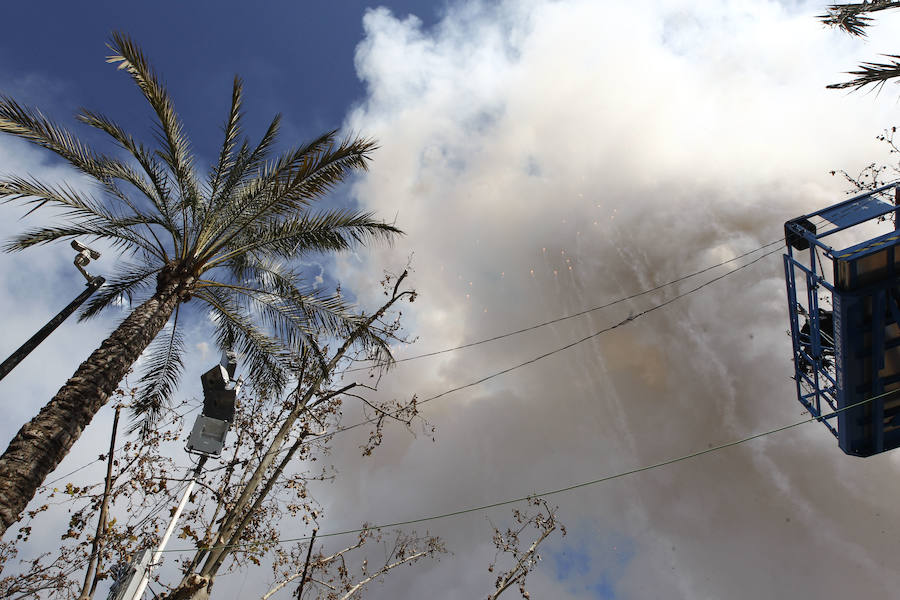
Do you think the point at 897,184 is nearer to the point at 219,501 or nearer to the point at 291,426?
the point at 291,426

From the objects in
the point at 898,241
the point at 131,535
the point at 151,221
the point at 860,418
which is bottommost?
the point at 131,535

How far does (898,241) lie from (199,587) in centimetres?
1004

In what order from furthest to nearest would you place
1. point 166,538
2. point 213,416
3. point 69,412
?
point 213,416 < point 69,412 < point 166,538

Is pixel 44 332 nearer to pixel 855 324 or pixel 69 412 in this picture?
pixel 69 412

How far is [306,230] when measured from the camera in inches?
334

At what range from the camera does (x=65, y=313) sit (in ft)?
21.3

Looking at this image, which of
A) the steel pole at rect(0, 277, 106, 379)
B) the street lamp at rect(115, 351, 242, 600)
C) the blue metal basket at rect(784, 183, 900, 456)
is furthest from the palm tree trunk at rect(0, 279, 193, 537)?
the blue metal basket at rect(784, 183, 900, 456)

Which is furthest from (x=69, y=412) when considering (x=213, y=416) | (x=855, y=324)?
(x=855, y=324)

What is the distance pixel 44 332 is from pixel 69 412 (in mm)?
1630

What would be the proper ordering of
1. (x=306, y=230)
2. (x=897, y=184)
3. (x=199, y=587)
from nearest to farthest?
(x=199, y=587)
(x=897, y=184)
(x=306, y=230)

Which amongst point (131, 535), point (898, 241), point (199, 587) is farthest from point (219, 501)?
point (898, 241)

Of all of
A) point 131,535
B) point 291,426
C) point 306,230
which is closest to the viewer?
point 131,535

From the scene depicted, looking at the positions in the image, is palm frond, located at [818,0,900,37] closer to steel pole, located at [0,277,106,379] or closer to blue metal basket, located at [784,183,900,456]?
blue metal basket, located at [784,183,900,456]

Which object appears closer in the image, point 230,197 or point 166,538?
point 166,538
